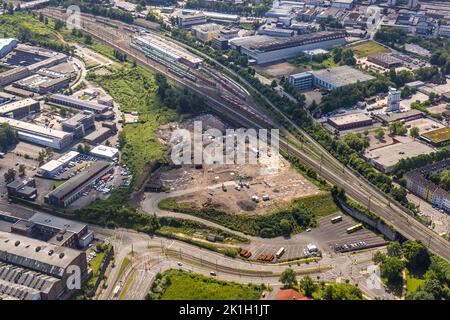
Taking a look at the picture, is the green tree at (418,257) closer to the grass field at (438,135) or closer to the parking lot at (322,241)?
the parking lot at (322,241)

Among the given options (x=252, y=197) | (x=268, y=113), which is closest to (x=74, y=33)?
(x=268, y=113)

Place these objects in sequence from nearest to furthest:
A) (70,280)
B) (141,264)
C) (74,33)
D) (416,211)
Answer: (70,280), (141,264), (416,211), (74,33)

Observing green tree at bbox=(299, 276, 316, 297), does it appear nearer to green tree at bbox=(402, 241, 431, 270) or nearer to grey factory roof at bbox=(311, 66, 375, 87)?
green tree at bbox=(402, 241, 431, 270)

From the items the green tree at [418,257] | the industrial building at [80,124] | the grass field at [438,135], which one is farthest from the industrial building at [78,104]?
the green tree at [418,257]

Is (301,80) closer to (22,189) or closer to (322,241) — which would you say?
(322,241)

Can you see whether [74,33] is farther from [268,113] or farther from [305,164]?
[305,164]

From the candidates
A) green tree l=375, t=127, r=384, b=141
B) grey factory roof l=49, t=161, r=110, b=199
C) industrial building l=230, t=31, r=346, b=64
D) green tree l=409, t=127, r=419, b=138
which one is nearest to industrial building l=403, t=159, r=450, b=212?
green tree l=409, t=127, r=419, b=138
